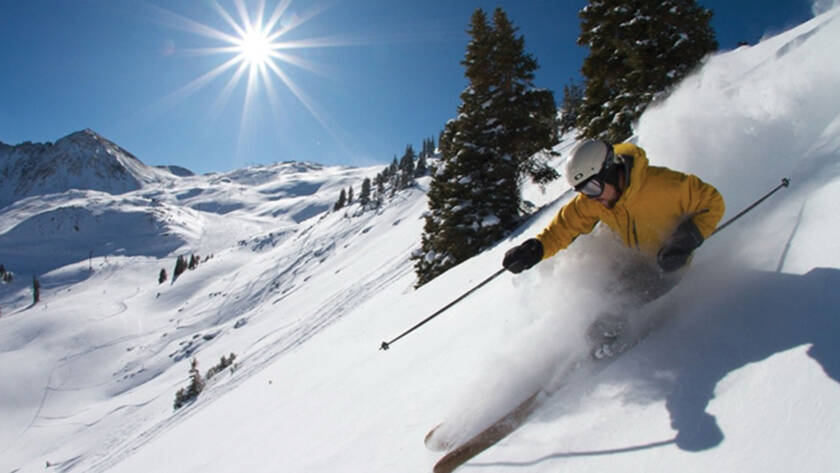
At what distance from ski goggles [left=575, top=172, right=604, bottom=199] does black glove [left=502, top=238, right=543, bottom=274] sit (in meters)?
0.77

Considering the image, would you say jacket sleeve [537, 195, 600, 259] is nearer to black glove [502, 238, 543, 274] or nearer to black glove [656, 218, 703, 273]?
black glove [502, 238, 543, 274]

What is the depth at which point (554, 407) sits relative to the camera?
2844mm

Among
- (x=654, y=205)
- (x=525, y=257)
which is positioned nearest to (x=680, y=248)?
(x=654, y=205)

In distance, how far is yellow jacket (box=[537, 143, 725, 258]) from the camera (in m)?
3.11

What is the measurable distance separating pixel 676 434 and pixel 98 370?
73520mm

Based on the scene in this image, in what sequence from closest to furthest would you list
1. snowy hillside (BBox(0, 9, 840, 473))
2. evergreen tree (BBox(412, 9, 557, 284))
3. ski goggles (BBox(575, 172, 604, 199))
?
snowy hillside (BBox(0, 9, 840, 473)) → ski goggles (BBox(575, 172, 604, 199)) → evergreen tree (BBox(412, 9, 557, 284))

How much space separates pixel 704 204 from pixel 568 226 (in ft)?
3.71

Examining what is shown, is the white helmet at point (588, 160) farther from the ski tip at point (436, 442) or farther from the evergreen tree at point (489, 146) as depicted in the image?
the evergreen tree at point (489, 146)

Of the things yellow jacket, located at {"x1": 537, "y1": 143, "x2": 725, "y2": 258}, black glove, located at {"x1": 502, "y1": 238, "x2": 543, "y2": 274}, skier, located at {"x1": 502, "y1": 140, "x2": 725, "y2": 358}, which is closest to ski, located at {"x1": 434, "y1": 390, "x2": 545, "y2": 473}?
skier, located at {"x1": 502, "y1": 140, "x2": 725, "y2": 358}

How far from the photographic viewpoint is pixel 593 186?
330 cm

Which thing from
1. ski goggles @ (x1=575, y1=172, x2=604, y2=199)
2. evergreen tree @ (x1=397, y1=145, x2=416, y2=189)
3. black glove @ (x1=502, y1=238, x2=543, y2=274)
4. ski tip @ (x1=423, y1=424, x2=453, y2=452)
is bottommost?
ski tip @ (x1=423, y1=424, x2=453, y2=452)

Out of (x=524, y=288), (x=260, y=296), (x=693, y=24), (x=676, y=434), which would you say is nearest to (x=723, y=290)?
(x=676, y=434)

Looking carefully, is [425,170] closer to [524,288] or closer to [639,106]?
[639,106]

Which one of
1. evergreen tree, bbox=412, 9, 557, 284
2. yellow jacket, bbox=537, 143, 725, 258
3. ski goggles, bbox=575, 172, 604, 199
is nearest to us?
yellow jacket, bbox=537, 143, 725, 258
